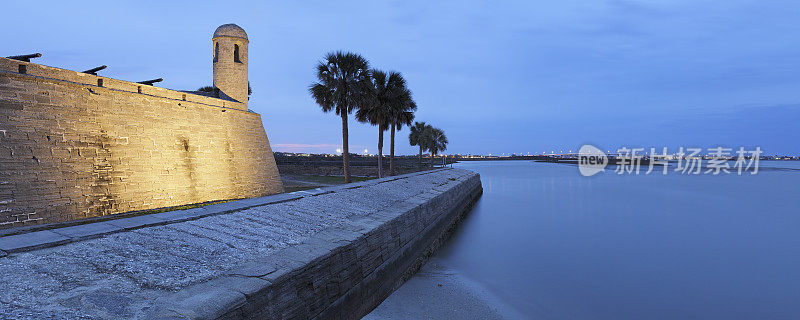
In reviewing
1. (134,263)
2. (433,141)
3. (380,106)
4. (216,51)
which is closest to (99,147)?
(134,263)

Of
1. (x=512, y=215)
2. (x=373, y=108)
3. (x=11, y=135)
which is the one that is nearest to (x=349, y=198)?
(x=11, y=135)

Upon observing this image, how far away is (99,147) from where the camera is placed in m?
12.4

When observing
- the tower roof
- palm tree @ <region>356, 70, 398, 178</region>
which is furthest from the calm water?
the tower roof

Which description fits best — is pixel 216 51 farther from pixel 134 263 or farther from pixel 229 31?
pixel 134 263

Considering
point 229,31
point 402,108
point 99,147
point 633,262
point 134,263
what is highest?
point 229,31

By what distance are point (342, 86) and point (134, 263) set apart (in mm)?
20183

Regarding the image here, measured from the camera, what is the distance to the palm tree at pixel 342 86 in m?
24.0

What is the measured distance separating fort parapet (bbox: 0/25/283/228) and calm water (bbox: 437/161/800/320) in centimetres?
1105

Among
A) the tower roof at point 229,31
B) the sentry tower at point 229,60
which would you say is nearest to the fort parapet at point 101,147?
the sentry tower at point 229,60

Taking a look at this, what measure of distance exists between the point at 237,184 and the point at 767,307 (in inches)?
783

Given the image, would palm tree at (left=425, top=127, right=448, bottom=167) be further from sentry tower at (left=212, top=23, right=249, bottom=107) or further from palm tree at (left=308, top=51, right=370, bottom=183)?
sentry tower at (left=212, top=23, right=249, bottom=107)

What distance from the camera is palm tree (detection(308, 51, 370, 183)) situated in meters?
24.0

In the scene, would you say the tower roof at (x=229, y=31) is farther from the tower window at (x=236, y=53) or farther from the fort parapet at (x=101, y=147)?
the fort parapet at (x=101, y=147)

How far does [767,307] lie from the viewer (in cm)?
960
